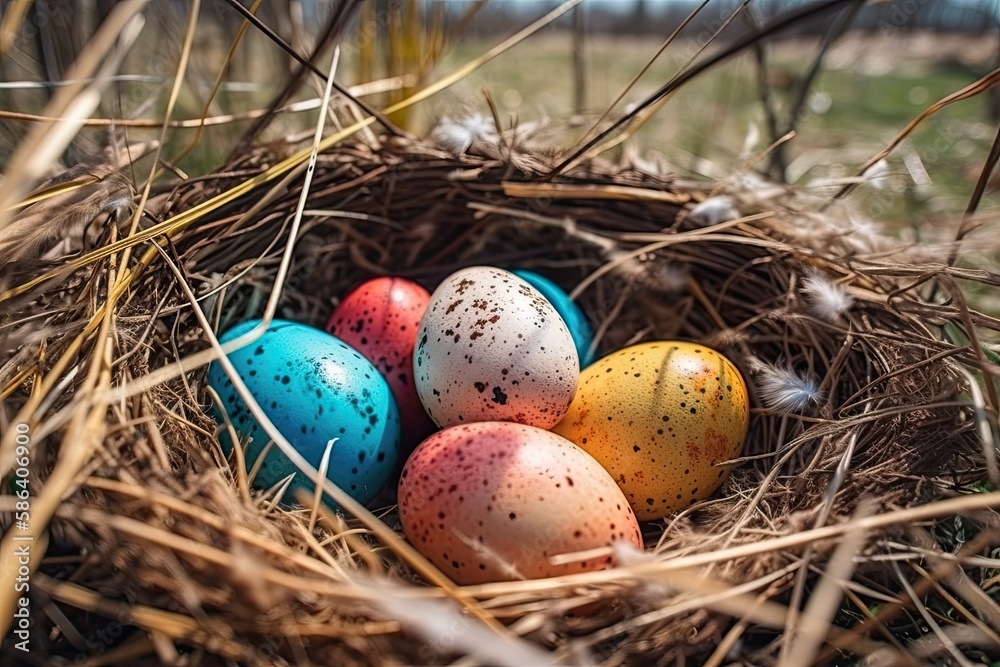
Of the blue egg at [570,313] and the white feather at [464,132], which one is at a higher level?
the white feather at [464,132]

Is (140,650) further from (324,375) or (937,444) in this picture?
(937,444)

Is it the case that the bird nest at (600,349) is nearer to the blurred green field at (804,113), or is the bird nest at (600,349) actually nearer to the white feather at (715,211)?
the white feather at (715,211)

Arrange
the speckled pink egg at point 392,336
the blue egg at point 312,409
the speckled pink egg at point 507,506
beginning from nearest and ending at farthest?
the speckled pink egg at point 507,506 < the blue egg at point 312,409 < the speckled pink egg at point 392,336

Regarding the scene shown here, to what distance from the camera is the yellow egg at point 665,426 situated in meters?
1.34

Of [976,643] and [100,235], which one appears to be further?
[100,235]

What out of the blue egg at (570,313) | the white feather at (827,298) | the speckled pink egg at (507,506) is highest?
the white feather at (827,298)

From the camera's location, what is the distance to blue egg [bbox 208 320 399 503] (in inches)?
51.4

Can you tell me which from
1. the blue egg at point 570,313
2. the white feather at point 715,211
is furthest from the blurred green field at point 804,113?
the blue egg at point 570,313

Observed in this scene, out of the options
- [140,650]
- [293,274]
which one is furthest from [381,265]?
[140,650]

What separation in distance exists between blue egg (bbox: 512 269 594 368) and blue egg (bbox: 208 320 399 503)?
1.52 feet

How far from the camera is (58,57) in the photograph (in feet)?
6.47

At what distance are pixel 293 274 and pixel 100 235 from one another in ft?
1.45

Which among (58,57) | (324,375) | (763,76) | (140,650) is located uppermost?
(58,57)

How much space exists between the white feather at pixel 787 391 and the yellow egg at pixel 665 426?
5cm
